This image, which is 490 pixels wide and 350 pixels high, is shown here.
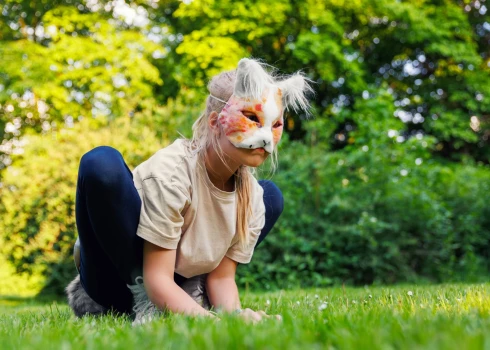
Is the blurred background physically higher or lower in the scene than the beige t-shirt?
lower

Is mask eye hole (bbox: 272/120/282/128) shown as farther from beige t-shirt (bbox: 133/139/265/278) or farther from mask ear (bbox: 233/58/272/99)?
beige t-shirt (bbox: 133/139/265/278)

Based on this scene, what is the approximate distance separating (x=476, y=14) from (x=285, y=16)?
552cm

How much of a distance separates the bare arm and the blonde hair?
0.45 m

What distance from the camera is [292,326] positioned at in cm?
154

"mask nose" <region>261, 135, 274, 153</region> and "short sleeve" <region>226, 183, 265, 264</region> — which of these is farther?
"short sleeve" <region>226, 183, 265, 264</region>

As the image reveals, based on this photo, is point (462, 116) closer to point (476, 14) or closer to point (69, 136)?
point (476, 14)

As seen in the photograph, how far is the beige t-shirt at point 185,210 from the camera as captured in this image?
2160 millimetres

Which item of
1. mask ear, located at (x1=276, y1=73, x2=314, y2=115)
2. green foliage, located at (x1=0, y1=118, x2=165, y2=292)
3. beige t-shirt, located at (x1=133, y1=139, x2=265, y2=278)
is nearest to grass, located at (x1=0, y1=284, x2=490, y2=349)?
beige t-shirt, located at (x1=133, y1=139, x2=265, y2=278)

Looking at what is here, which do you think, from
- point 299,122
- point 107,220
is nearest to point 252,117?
point 107,220

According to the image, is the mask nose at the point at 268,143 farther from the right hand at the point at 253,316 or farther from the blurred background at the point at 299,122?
the blurred background at the point at 299,122

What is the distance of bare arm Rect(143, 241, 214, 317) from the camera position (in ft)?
6.93

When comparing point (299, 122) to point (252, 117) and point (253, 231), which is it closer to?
point (253, 231)

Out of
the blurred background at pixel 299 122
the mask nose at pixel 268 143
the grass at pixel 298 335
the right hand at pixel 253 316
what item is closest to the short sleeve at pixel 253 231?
the mask nose at pixel 268 143

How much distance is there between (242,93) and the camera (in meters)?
2.30
